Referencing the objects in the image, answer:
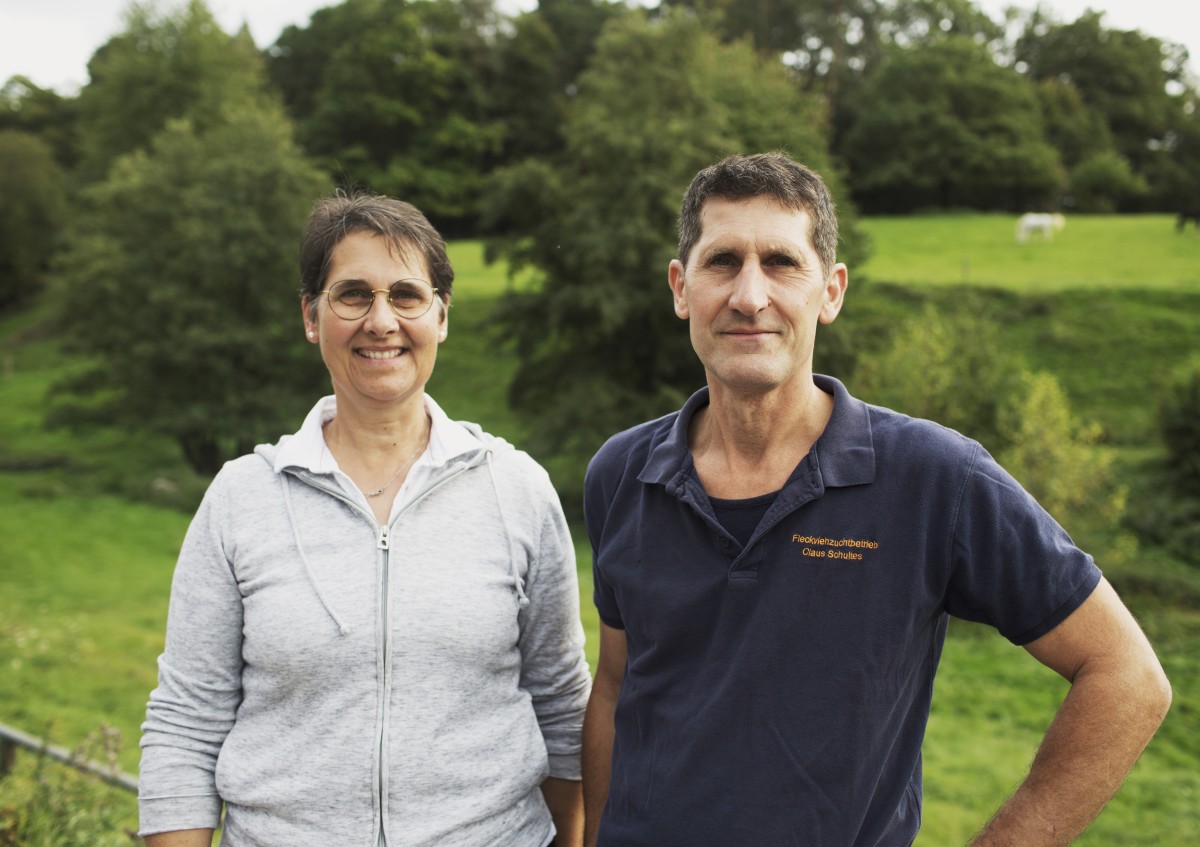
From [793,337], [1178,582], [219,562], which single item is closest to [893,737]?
[793,337]

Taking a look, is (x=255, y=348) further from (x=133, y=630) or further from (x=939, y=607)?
(x=939, y=607)

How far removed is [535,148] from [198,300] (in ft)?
98.5

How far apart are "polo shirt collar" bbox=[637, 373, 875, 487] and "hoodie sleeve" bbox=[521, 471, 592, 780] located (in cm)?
35

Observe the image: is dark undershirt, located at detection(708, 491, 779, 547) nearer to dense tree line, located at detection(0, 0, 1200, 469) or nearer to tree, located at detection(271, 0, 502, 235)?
dense tree line, located at detection(0, 0, 1200, 469)

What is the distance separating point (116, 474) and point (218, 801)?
26.1 meters

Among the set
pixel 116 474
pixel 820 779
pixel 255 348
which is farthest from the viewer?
pixel 116 474

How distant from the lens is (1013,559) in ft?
6.51

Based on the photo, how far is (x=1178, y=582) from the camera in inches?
591

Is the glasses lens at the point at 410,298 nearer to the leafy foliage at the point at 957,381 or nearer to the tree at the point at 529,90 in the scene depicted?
the leafy foliage at the point at 957,381

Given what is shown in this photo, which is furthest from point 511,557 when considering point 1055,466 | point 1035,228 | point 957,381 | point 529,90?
point 529,90

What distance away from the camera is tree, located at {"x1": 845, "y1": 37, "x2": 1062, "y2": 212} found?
4800 cm

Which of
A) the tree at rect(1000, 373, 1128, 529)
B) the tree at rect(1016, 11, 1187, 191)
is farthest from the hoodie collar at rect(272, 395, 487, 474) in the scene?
the tree at rect(1016, 11, 1187, 191)

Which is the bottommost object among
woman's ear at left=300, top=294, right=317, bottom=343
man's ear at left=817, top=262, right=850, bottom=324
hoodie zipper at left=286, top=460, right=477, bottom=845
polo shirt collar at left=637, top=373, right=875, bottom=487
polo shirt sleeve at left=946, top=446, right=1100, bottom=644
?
hoodie zipper at left=286, top=460, right=477, bottom=845

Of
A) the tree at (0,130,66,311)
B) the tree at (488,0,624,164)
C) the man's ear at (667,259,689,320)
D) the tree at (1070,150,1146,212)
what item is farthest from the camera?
the tree at (488,0,624,164)
